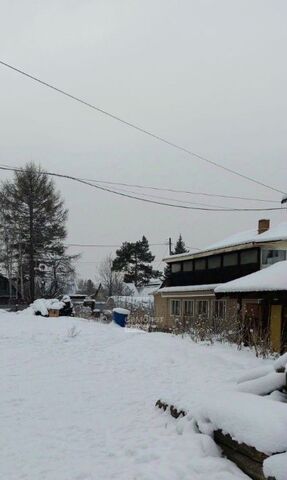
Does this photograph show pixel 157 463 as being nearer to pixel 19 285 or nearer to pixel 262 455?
pixel 262 455

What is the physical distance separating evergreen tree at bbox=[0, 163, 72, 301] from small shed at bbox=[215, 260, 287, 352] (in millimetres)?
31993

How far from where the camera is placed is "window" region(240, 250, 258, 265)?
30.5m

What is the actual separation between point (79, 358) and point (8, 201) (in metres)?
38.8

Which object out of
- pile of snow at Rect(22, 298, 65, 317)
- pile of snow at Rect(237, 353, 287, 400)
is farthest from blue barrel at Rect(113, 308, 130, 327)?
pile of snow at Rect(237, 353, 287, 400)

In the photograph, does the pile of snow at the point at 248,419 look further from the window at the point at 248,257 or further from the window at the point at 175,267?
the window at the point at 175,267

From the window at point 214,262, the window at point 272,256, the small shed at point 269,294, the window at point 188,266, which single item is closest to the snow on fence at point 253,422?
the small shed at point 269,294

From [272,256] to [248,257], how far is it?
4.67 ft

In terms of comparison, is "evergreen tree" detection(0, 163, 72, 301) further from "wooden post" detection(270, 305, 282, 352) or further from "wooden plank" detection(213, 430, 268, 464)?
"wooden plank" detection(213, 430, 268, 464)

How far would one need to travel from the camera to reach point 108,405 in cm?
753

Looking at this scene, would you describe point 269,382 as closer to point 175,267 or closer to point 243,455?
point 243,455

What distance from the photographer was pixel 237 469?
178 inches

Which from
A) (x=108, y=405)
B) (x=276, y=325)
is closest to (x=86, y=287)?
(x=276, y=325)

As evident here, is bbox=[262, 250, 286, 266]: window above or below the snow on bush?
above

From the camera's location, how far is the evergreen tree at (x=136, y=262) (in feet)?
262
